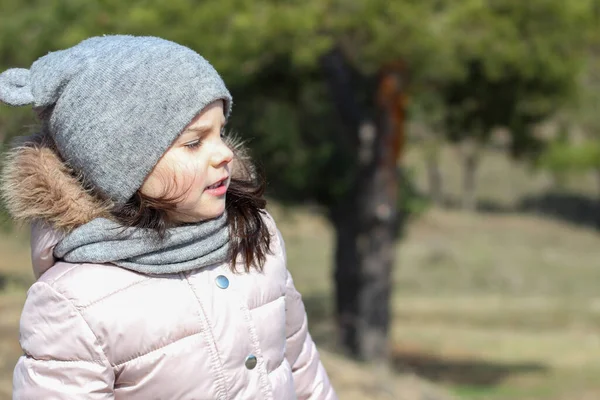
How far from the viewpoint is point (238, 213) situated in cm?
185

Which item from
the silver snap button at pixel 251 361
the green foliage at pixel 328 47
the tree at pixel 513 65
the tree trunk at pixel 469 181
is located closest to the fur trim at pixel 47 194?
the silver snap button at pixel 251 361

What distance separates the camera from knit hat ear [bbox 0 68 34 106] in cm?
166

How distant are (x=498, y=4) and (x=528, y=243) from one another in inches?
771

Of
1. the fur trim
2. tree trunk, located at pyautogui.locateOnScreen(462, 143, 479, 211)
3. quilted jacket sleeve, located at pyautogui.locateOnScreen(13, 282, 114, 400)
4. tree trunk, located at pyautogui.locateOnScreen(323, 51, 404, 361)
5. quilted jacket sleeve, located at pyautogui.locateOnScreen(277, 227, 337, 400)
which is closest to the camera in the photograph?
quilted jacket sleeve, located at pyautogui.locateOnScreen(13, 282, 114, 400)

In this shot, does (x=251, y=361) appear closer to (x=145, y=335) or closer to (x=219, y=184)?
(x=145, y=335)

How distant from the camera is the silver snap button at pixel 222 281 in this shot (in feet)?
5.70

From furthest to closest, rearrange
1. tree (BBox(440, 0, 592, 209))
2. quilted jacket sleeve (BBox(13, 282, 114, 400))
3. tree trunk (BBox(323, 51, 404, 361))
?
tree trunk (BBox(323, 51, 404, 361)) < tree (BBox(440, 0, 592, 209)) < quilted jacket sleeve (BBox(13, 282, 114, 400))

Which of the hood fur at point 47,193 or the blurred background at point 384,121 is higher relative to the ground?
the hood fur at point 47,193

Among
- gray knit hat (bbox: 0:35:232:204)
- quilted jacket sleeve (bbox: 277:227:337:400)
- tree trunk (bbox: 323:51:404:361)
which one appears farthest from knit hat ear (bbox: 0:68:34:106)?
tree trunk (bbox: 323:51:404:361)

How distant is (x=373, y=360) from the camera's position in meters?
10.7

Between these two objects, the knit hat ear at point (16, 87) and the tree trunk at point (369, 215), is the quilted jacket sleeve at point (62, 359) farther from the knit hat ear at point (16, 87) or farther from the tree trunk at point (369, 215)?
the tree trunk at point (369, 215)

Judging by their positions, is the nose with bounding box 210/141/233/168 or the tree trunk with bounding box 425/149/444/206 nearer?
the nose with bounding box 210/141/233/168

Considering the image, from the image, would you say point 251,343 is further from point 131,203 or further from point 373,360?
point 373,360

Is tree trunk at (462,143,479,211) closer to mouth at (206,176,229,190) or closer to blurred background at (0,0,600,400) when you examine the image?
blurred background at (0,0,600,400)
